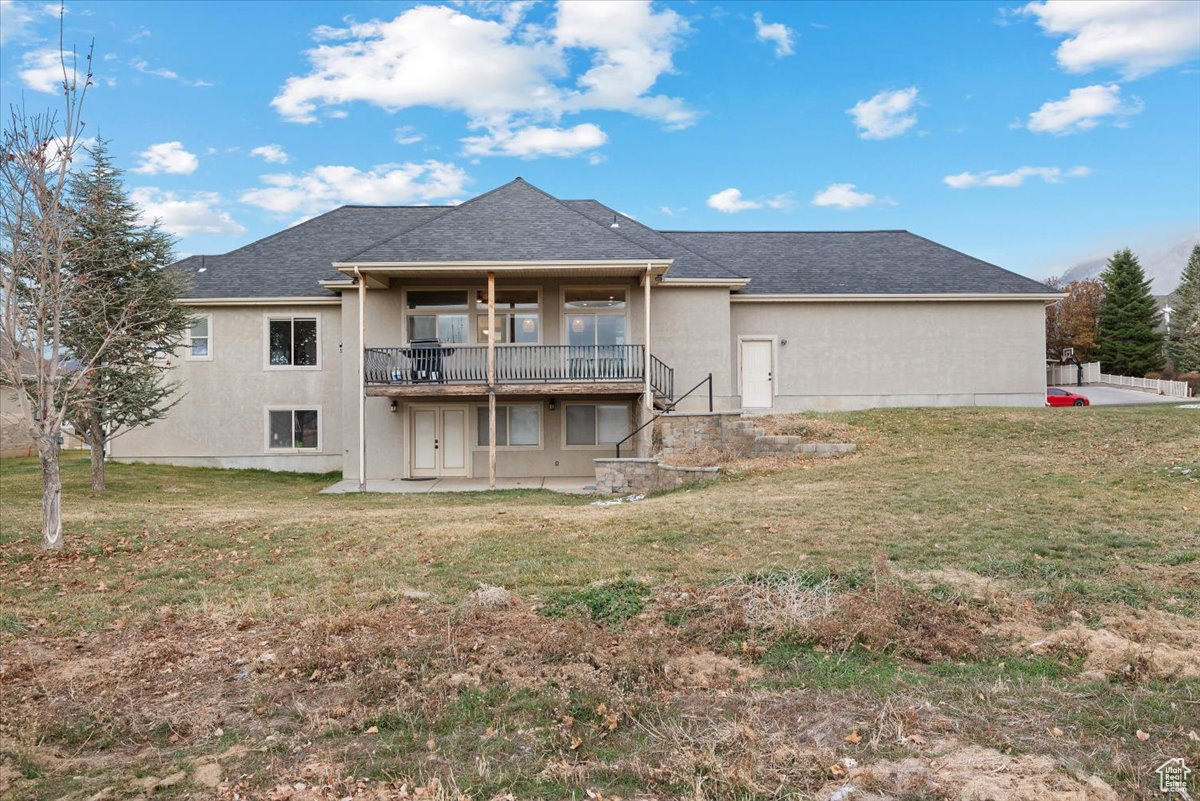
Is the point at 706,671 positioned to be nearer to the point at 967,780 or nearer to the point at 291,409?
the point at 967,780

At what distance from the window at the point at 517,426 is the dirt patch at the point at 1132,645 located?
14630 millimetres

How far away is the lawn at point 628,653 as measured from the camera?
10.2ft

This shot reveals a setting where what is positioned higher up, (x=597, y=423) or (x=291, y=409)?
(x=291, y=409)

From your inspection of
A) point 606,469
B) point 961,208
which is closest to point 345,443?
point 606,469

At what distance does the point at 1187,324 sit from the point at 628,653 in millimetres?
50011

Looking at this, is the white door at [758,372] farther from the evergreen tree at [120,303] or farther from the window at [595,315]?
the evergreen tree at [120,303]

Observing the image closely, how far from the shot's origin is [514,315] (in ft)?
59.9

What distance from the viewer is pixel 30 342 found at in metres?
8.52

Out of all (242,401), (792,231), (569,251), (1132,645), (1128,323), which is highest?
(792,231)

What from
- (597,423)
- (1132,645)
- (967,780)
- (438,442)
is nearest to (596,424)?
(597,423)

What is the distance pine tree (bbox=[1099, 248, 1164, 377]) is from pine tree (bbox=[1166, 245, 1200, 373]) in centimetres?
91

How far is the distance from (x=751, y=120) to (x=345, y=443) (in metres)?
16.4

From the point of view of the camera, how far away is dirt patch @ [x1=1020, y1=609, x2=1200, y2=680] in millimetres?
4000

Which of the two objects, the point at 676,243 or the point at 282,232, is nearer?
the point at 676,243
